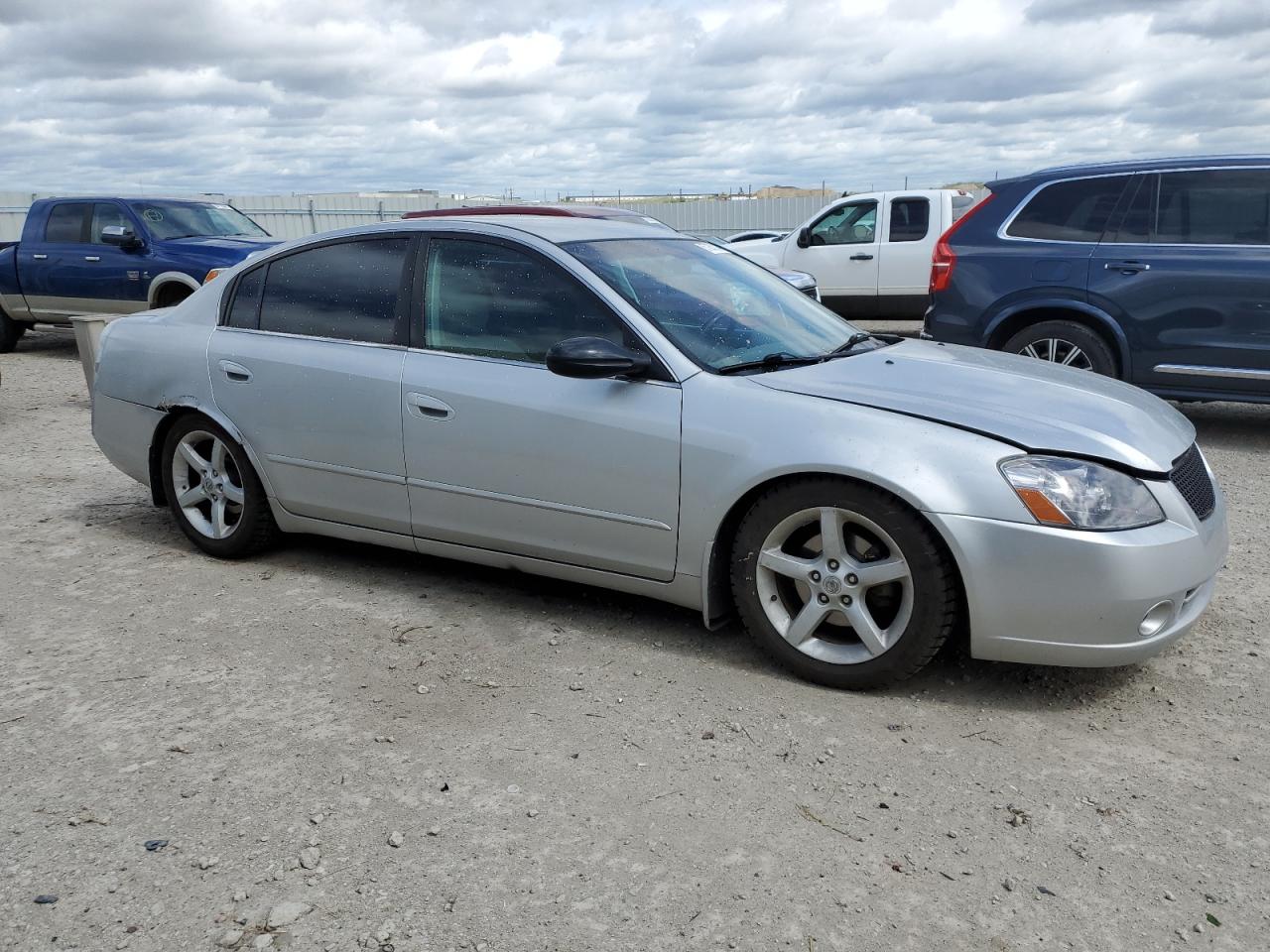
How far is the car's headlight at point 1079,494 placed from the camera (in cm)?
338

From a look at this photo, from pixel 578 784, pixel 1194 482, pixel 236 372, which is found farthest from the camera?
pixel 236 372

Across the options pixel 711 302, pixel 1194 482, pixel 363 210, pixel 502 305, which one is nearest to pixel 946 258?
pixel 711 302

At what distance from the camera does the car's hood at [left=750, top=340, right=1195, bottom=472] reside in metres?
3.54

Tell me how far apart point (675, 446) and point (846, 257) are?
10.8 meters

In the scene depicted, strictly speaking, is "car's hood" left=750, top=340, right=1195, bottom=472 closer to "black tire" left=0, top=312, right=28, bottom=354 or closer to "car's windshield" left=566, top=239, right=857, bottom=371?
"car's windshield" left=566, top=239, right=857, bottom=371

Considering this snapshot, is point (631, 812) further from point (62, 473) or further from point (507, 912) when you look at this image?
point (62, 473)

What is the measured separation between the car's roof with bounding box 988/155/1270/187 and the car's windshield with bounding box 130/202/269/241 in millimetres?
8329

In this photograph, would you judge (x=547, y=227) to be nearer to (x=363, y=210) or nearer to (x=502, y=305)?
(x=502, y=305)

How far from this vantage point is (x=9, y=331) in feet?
44.5

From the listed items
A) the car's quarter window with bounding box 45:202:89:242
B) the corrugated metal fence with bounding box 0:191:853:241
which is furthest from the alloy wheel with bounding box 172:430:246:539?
the corrugated metal fence with bounding box 0:191:853:241

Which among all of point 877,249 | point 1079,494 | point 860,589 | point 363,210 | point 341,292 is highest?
point 363,210

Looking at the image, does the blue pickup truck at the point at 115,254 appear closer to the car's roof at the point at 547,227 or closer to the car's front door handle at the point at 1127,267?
the car's roof at the point at 547,227

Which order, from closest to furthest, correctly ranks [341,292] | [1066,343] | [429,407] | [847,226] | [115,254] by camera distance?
[429,407]
[341,292]
[1066,343]
[115,254]
[847,226]

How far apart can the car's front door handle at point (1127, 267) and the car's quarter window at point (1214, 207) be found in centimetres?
23
